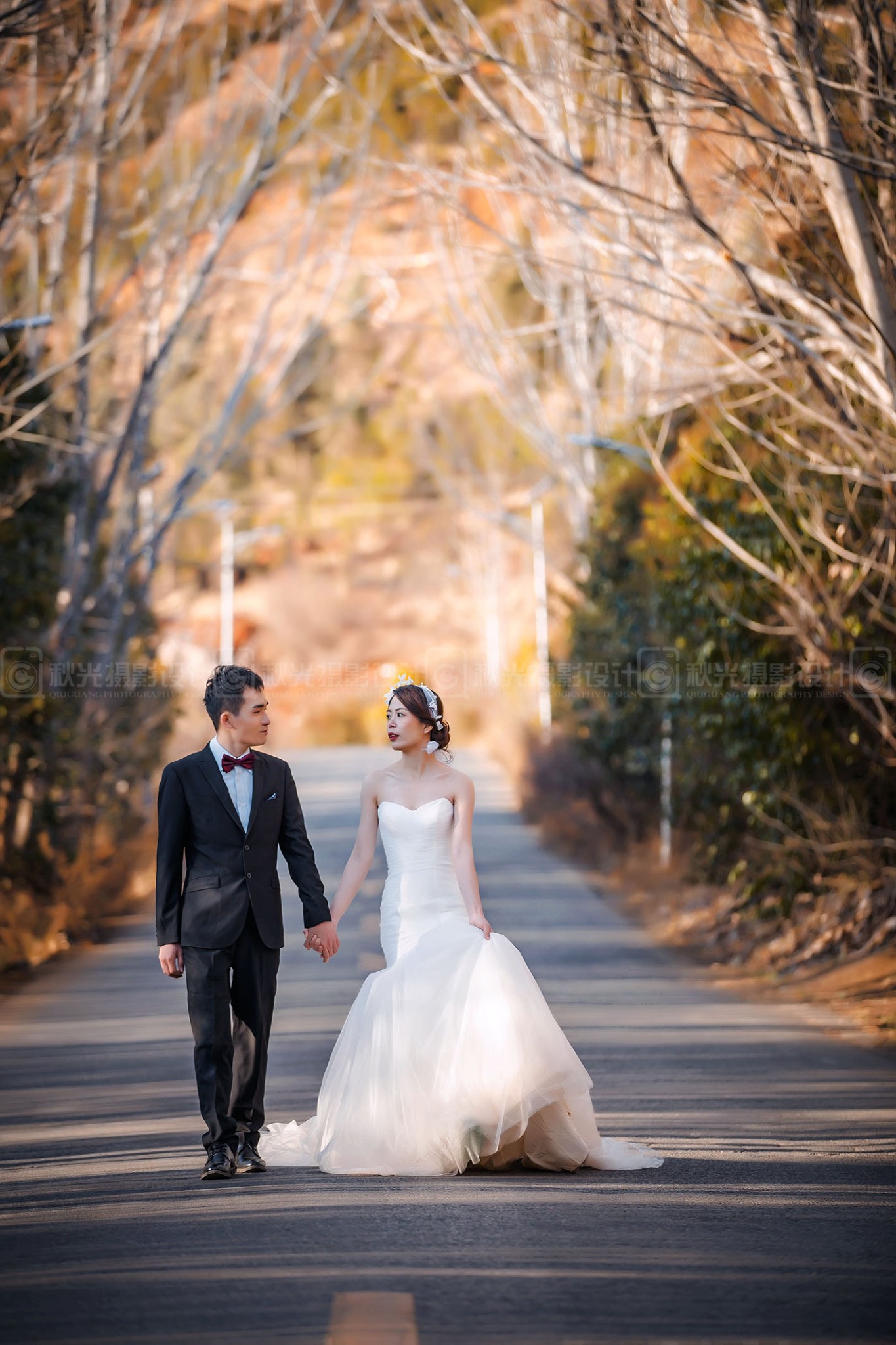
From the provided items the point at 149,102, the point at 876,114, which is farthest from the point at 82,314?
the point at 876,114

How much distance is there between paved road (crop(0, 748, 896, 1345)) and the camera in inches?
207

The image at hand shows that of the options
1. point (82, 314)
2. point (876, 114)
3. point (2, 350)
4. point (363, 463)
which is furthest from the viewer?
point (363, 463)

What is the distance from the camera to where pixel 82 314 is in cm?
1883

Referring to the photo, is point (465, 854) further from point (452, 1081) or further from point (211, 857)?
point (211, 857)

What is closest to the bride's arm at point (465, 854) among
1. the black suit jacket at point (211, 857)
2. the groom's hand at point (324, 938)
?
the groom's hand at point (324, 938)

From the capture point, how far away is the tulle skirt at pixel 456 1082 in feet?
23.7

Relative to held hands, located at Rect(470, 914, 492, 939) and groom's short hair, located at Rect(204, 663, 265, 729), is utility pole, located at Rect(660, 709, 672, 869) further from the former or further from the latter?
groom's short hair, located at Rect(204, 663, 265, 729)

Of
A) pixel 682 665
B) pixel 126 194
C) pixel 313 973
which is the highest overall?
pixel 126 194

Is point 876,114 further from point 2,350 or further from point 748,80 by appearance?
point 2,350

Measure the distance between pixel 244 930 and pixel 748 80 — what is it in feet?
26.7

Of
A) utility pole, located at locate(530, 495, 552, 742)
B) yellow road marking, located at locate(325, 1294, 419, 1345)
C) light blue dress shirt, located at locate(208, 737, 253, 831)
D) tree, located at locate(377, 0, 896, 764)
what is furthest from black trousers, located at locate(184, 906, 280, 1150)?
utility pole, located at locate(530, 495, 552, 742)

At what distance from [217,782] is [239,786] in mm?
132

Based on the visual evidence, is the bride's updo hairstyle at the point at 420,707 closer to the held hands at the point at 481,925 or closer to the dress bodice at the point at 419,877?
the dress bodice at the point at 419,877

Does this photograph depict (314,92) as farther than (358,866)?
Yes
